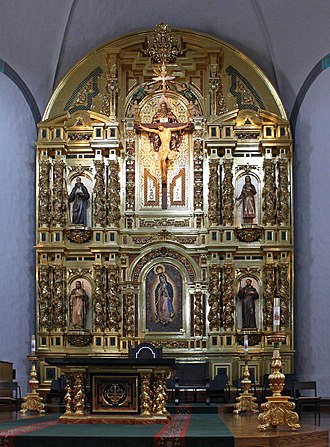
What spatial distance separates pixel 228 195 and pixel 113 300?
3670mm

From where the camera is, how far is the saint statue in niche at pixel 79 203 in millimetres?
22672

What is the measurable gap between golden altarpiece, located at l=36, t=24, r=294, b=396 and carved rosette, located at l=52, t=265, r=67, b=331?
0.03 metres

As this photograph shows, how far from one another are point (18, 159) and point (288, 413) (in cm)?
1153

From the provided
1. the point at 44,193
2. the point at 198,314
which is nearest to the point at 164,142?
the point at 44,193

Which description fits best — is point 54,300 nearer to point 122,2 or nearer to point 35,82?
point 35,82

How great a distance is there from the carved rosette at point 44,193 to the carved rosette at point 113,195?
1.44 meters

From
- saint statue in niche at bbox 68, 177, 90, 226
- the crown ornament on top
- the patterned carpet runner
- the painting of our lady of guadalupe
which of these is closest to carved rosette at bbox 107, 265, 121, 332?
the painting of our lady of guadalupe

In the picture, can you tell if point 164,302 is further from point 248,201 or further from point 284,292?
point 248,201

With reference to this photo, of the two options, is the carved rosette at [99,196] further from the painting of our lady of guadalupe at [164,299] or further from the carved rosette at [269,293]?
the carved rosette at [269,293]

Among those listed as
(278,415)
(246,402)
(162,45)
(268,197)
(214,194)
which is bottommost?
(246,402)

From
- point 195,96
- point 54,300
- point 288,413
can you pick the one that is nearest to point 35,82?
point 195,96

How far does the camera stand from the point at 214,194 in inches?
891

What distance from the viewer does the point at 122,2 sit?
2331 cm

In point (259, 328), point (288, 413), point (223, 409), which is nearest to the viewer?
point (288, 413)
